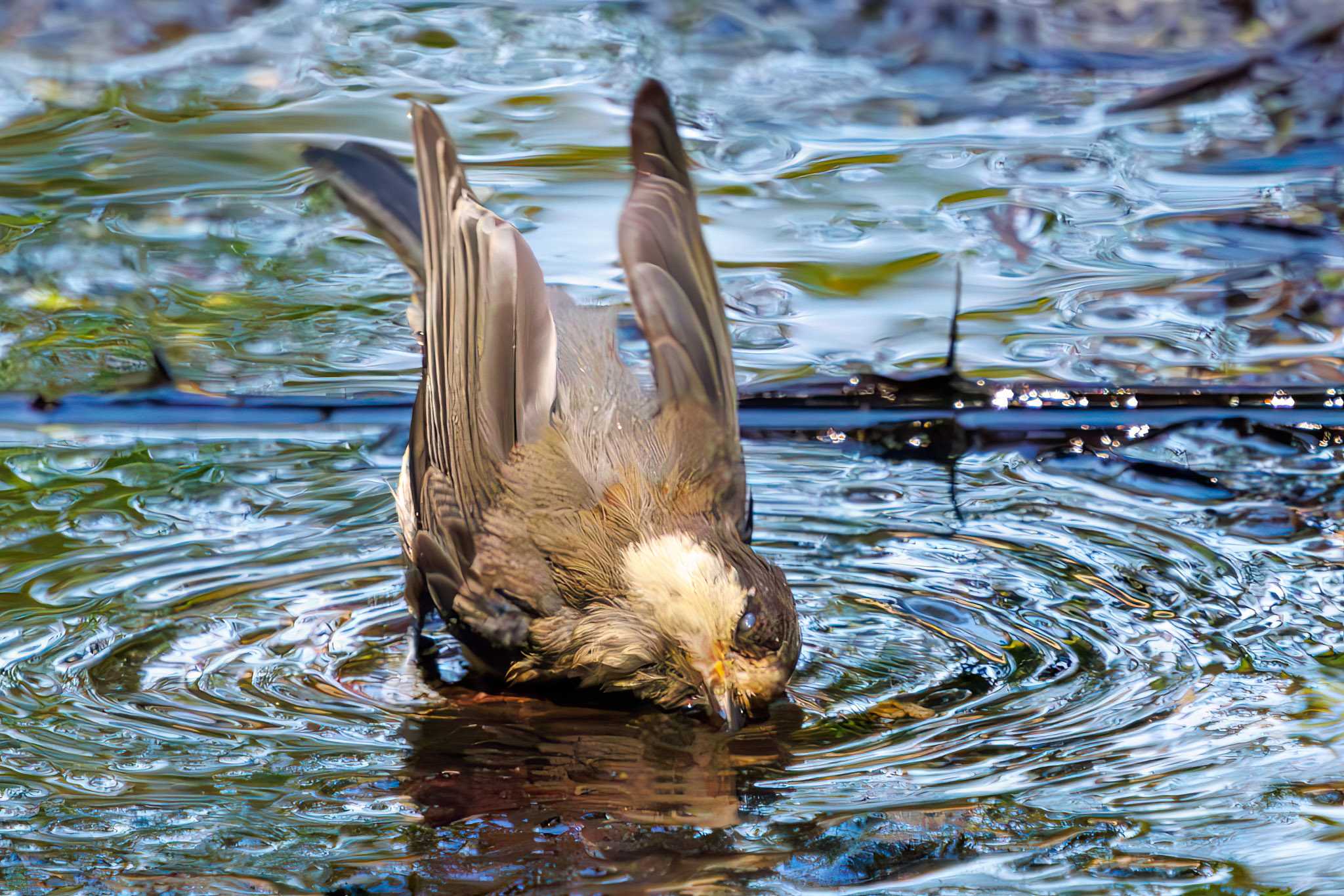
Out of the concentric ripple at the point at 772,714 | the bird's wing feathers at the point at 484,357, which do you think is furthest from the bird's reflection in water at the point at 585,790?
the bird's wing feathers at the point at 484,357

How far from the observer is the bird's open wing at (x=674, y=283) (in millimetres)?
4156

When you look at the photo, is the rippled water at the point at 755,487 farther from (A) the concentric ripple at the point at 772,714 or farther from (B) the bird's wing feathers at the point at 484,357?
(B) the bird's wing feathers at the point at 484,357

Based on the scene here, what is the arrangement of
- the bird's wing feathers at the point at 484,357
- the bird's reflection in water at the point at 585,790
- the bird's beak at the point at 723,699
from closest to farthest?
the bird's reflection in water at the point at 585,790, the bird's beak at the point at 723,699, the bird's wing feathers at the point at 484,357

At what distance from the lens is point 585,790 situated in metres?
3.33

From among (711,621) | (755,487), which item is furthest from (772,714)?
(755,487)

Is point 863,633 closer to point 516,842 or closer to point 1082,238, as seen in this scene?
point 516,842

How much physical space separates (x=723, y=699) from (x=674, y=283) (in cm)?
111

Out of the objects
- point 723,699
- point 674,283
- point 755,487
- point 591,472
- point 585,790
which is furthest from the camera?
point 755,487

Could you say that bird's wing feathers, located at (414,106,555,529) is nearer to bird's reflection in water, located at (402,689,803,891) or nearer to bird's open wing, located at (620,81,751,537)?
bird's open wing, located at (620,81,751,537)

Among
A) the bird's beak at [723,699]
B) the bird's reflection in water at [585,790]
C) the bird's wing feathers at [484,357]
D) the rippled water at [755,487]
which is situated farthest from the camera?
the bird's wing feathers at [484,357]

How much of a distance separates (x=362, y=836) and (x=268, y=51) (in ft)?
17.4

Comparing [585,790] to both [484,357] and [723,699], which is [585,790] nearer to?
[723,699]

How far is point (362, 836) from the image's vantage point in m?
3.08

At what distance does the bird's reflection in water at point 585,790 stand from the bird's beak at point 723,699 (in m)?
0.03
